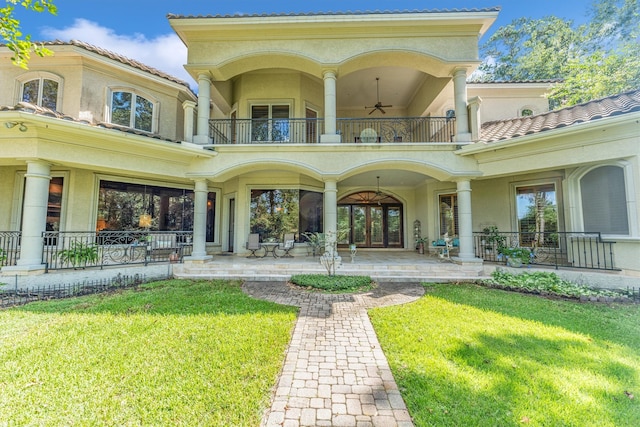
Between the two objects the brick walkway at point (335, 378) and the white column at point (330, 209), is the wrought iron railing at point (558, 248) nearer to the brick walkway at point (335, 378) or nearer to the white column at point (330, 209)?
the white column at point (330, 209)

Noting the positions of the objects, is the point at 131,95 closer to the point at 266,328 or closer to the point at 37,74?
the point at 37,74

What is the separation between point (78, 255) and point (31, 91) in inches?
264

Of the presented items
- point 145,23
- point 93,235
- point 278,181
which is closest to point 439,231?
point 278,181

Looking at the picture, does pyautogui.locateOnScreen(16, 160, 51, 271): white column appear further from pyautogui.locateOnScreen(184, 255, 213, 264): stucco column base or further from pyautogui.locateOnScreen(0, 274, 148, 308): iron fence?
pyautogui.locateOnScreen(184, 255, 213, 264): stucco column base

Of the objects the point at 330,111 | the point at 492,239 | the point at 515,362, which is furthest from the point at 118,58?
the point at 492,239

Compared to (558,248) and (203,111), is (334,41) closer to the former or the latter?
(203,111)

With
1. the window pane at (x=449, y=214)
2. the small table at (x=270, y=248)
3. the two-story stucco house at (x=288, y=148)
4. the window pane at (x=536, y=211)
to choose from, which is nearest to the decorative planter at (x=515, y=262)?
the two-story stucco house at (x=288, y=148)

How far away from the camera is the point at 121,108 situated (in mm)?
9992

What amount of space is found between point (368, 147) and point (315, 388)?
7292mm

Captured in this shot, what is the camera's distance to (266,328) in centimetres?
447

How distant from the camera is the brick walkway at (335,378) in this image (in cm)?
253

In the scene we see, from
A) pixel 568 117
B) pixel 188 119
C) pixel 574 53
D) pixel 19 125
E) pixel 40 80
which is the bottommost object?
pixel 19 125

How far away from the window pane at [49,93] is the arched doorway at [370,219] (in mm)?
12030

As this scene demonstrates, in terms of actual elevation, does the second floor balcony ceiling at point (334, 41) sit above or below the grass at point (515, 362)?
above
